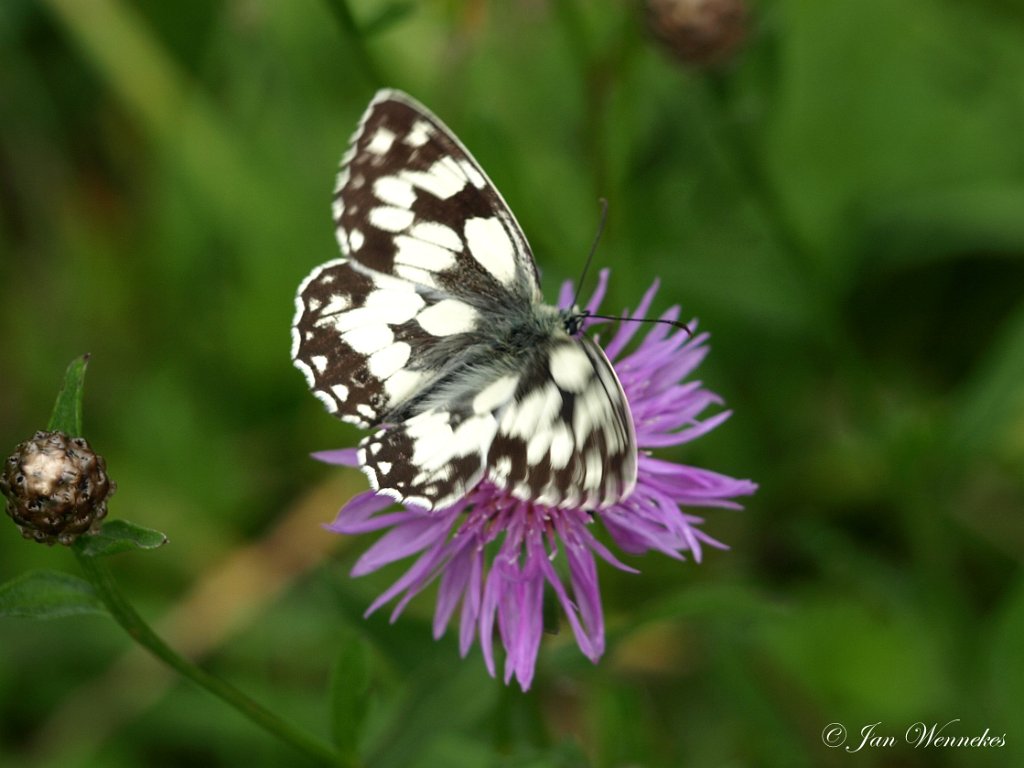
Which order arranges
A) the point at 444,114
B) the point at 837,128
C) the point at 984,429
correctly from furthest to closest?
the point at 837,128
the point at 444,114
the point at 984,429

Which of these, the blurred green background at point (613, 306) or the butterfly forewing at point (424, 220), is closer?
the butterfly forewing at point (424, 220)

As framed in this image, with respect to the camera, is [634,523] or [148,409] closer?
[634,523]

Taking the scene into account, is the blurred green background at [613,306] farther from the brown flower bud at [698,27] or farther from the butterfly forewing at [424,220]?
the butterfly forewing at [424,220]

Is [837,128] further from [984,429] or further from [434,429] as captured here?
[434,429]

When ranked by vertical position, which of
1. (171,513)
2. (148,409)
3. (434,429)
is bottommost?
(171,513)

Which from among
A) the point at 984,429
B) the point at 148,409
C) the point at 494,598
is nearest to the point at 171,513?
the point at 148,409

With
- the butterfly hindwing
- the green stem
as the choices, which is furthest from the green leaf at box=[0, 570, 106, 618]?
the butterfly hindwing

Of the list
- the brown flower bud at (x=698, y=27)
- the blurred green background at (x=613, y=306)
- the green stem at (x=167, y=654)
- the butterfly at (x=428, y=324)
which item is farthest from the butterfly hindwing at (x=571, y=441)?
the brown flower bud at (x=698, y=27)

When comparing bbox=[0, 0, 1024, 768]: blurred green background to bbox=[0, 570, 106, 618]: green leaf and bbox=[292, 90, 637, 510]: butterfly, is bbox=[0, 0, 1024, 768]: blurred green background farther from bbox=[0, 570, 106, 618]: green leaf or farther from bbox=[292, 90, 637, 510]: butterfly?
bbox=[0, 570, 106, 618]: green leaf
